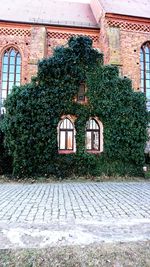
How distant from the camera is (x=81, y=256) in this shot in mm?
2770

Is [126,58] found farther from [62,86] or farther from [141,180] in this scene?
[141,180]

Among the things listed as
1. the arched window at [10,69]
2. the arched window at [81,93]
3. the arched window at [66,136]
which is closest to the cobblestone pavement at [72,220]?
the arched window at [66,136]

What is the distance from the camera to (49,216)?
4.56 m

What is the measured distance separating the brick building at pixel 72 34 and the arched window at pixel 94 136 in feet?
16.6

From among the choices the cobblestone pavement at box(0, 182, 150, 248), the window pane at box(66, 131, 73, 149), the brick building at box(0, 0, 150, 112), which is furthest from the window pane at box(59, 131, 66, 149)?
the cobblestone pavement at box(0, 182, 150, 248)

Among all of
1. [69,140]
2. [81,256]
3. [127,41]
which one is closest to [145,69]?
[127,41]

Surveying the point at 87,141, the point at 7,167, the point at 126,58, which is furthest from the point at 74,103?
the point at 126,58

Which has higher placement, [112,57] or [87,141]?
[112,57]

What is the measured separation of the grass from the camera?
2.62 m

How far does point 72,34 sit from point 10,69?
5.76m

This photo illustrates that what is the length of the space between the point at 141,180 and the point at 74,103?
5.31m

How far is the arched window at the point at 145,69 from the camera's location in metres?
17.2

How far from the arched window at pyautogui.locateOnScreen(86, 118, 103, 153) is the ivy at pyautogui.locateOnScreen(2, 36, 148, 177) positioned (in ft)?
2.07

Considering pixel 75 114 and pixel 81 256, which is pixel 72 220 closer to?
pixel 81 256
